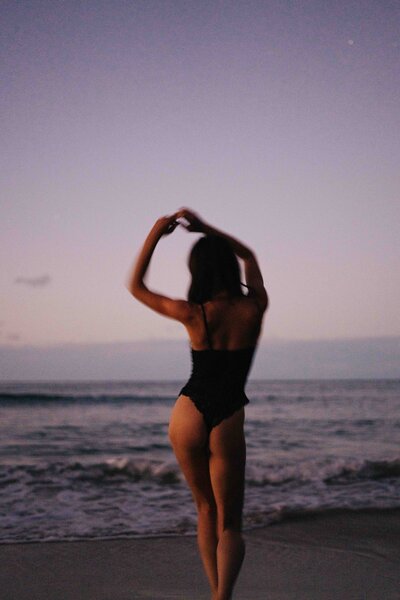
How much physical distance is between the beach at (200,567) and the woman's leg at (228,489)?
945mm

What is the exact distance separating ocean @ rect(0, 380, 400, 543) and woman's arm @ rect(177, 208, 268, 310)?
3218mm

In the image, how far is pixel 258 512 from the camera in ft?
20.1

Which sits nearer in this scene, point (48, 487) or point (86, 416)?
point (48, 487)

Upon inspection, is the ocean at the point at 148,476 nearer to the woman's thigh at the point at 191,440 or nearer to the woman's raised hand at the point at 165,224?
the woman's thigh at the point at 191,440

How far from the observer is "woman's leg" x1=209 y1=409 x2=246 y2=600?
266 centimetres

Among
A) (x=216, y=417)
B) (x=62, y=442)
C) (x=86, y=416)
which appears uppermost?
(x=216, y=417)

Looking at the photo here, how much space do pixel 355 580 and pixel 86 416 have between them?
677 inches

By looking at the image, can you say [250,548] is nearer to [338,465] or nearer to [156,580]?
[156,580]

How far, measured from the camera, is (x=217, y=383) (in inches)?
105

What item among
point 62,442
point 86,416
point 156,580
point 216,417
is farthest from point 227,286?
point 86,416

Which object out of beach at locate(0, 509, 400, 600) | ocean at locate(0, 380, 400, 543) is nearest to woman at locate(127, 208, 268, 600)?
beach at locate(0, 509, 400, 600)

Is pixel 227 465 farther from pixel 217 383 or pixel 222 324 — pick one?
pixel 222 324

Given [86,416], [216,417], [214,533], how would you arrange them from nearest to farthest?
[216,417] → [214,533] → [86,416]

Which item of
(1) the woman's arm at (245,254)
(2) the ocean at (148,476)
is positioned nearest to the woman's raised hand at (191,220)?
(1) the woman's arm at (245,254)
